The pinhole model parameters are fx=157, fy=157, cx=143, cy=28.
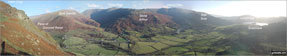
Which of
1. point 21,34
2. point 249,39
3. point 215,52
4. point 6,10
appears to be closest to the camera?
point 21,34

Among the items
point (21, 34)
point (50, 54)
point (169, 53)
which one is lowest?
point (169, 53)

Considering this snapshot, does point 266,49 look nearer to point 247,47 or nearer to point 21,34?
point 247,47

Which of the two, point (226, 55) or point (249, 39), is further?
point (249, 39)

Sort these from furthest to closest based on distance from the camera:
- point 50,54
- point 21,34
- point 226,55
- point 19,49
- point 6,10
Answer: point 226,55, point 6,10, point 50,54, point 21,34, point 19,49

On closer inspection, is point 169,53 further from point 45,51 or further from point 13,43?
point 13,43

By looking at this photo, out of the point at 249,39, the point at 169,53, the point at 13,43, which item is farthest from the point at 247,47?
the point at 13,43

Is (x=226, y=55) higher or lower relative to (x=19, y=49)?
lower

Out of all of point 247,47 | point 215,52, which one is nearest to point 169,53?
point 215,52

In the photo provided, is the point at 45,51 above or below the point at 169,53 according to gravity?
above

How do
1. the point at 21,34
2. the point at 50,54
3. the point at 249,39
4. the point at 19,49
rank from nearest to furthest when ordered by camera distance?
the point at 19,49 < the point at 21,34 < the point at 50,54 < the point at 249,39
